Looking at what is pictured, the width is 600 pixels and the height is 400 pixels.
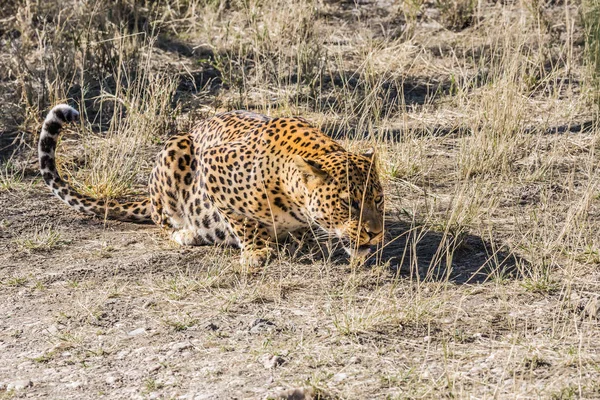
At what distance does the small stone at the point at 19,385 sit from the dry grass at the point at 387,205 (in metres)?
0.05

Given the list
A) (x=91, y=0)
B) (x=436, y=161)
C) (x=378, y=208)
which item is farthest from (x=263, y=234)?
(x=91, y=0)

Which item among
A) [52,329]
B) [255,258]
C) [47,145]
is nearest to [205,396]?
[52,329]

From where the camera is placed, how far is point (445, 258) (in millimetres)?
6289

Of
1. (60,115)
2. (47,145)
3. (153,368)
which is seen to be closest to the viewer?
(153,368)

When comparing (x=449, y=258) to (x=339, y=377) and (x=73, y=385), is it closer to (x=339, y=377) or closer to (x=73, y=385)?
(x=339, y=377)

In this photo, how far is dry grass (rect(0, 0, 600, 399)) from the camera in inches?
191

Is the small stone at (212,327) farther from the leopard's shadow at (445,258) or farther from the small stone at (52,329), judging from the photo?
the leopard's shadow at (445,258)

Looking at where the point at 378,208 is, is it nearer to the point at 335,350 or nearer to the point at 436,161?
the point at 335,350

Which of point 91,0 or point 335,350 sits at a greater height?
point 91,0

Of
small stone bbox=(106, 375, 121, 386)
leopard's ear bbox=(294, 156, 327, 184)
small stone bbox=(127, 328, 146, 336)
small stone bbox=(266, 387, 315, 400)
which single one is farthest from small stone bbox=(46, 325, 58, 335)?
leopard's ear bbox=(294, 156, 327, 184)

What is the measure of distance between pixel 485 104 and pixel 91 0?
4.04 metres

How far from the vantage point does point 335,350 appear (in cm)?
495

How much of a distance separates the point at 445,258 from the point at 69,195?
2537 millimetres

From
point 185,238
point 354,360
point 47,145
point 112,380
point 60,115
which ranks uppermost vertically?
point 60,115
